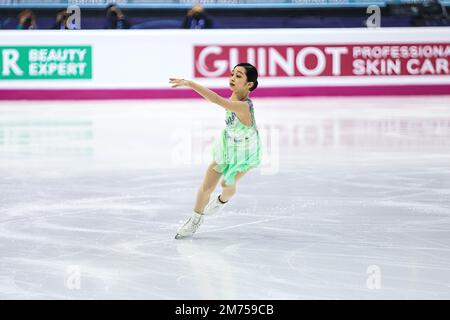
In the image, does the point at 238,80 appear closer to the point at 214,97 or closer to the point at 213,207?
the point at 214,97

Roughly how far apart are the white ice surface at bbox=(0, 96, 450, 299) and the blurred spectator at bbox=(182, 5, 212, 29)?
17.4 ft

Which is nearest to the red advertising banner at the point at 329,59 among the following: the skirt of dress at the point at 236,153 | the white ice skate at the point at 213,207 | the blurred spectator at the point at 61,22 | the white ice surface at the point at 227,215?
the blurred spectator at the point at 61,22

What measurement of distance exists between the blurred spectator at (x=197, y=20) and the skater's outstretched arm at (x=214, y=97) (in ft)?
39.5

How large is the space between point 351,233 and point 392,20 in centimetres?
1346

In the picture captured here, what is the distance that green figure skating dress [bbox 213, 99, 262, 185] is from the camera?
17.6 ft

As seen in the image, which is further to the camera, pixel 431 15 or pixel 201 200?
pixel 431 15

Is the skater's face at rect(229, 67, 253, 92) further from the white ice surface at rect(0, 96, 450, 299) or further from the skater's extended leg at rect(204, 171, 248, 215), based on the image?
the white ice surface at rect(0, 96, 450, 299)

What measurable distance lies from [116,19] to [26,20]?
1.53 meters

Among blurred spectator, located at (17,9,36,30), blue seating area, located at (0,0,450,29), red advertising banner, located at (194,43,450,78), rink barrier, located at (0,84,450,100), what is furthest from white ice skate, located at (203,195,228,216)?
blue seating area, located at (0,0,450,29)

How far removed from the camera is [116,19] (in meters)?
17.0

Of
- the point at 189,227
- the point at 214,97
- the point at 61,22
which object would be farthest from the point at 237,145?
the point at 61,22

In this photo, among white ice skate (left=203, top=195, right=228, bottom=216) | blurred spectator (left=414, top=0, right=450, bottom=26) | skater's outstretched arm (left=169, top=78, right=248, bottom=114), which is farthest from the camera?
blurred spectator (left=414, top=0, right=450, bottom=26)
